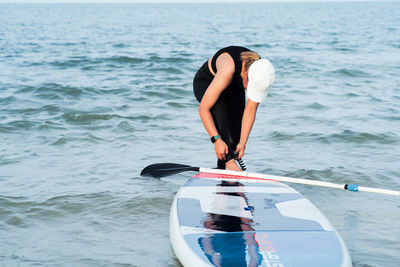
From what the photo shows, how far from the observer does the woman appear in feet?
12.9

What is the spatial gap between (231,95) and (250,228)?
138cm

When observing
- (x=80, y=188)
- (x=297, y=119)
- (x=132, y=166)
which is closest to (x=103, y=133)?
(x=132, y=166)

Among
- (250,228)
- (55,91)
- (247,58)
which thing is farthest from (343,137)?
(55,91)

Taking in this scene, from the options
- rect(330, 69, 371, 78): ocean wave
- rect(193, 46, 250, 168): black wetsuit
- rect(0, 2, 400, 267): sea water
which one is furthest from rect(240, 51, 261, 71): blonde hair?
rect(330, 69, 371, 78): ocean wave

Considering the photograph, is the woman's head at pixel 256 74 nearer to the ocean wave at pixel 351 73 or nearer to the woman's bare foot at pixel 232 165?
the woman's bare foot at pixel 232 165

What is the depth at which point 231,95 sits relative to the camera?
4.38 meters

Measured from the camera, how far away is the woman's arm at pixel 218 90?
13.2ft

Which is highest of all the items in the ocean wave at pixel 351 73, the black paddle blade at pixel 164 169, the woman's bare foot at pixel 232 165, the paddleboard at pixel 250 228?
the woman's bare foot at pixel 232 165

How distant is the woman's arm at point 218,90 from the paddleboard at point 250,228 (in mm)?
374

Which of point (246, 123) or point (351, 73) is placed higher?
point (246, 123)

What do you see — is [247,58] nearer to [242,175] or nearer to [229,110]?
[229,110]

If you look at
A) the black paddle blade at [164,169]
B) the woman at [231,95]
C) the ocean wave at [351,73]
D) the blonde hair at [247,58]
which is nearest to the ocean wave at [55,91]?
the black paddle blade at [164,169]

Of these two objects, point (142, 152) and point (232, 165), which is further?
point (142, 152)

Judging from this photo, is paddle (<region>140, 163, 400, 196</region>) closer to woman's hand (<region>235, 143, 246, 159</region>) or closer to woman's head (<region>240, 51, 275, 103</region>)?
woman's hand (<region>235, 143, 246, 159</region>)
